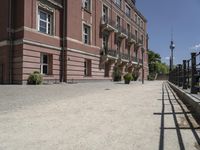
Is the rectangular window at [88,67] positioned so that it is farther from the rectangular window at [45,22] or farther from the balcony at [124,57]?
the balcony at [124,57]

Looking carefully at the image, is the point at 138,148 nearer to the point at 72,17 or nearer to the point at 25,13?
the point at 25,13

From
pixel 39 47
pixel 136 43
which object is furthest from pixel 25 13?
pixel 136 43

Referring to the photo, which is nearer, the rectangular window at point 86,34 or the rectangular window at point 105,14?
the rectangular window at point 86,34

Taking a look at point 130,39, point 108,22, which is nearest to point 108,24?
point 108,22

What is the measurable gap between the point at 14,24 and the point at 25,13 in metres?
1.55

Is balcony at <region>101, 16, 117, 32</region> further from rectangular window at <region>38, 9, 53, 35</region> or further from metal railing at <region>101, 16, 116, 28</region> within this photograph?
rectangular window at <region>38, 9, 53, 35</region>

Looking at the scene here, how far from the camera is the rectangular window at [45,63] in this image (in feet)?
70.1

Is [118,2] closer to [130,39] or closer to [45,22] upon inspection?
[130,39]

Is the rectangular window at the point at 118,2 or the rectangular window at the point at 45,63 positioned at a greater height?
the rectangular window at the point at 118,2

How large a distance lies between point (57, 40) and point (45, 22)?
1.99 metres

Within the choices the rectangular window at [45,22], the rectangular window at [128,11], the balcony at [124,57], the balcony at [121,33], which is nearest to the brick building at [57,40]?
the rectangular window at [45,22]

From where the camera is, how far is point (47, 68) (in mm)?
21969

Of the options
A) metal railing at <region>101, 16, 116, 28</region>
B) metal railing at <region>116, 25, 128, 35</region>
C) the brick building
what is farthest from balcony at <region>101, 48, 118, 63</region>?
metal railing at <region>116, 25, 128, 35</region>

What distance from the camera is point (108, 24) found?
108 feet
